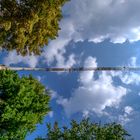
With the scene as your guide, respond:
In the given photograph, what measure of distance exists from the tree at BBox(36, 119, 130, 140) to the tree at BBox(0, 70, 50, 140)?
7.57 metres

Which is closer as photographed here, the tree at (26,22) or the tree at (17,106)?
the tree at (26,22)

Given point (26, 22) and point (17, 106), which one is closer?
point (26, 22)

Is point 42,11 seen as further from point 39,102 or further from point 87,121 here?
point 39,102

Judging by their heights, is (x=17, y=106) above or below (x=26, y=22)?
below

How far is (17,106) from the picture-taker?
56.0m

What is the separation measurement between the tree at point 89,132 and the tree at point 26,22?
10.9 m

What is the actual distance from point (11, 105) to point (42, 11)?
19114mm

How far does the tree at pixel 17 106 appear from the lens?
55.5m

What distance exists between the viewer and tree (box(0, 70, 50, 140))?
55.5 m

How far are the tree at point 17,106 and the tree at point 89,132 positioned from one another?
7.57 m

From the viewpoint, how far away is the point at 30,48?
4256 cm

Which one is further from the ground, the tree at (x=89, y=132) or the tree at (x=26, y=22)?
the tree at (x=26, y=22)

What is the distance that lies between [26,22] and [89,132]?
50.4ft

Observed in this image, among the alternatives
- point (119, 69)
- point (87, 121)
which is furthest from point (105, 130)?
point (119, 69)
